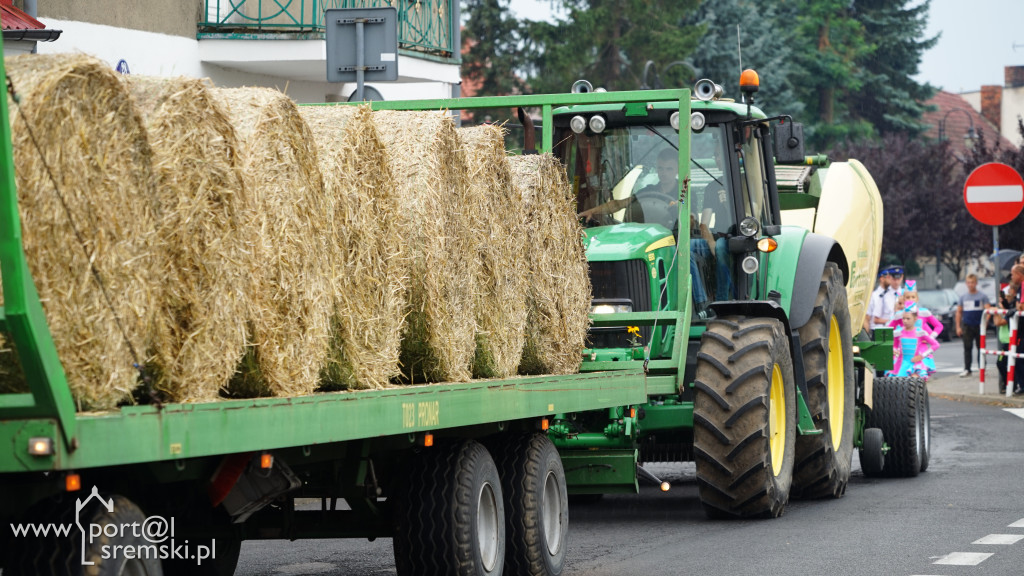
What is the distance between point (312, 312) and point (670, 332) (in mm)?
5213

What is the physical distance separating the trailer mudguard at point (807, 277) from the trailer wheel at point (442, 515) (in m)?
4.73

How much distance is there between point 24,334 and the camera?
15.5 feet

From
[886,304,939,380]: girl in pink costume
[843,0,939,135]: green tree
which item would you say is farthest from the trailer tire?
[843,0,939,135]: green tree

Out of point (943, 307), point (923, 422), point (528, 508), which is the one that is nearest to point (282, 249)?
point (528, 508)

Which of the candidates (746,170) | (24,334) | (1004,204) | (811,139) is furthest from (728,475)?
(811,139)

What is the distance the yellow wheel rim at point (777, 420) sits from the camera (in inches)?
446

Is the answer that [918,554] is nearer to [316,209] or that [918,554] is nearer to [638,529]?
[638,529]

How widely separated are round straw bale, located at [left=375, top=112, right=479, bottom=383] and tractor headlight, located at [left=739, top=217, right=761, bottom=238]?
13.3ft

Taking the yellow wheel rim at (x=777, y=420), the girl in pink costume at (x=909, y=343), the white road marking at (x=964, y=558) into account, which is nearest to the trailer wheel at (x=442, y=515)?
the white road marking at (x=964, y=558)

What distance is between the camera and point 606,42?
49.6 m

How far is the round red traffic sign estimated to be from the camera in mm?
21578

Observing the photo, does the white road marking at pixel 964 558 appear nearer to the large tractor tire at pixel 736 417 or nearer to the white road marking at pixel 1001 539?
the white road marking at pixel 1001 539

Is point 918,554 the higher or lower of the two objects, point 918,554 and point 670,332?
the lower

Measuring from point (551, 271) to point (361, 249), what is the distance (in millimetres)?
2517
